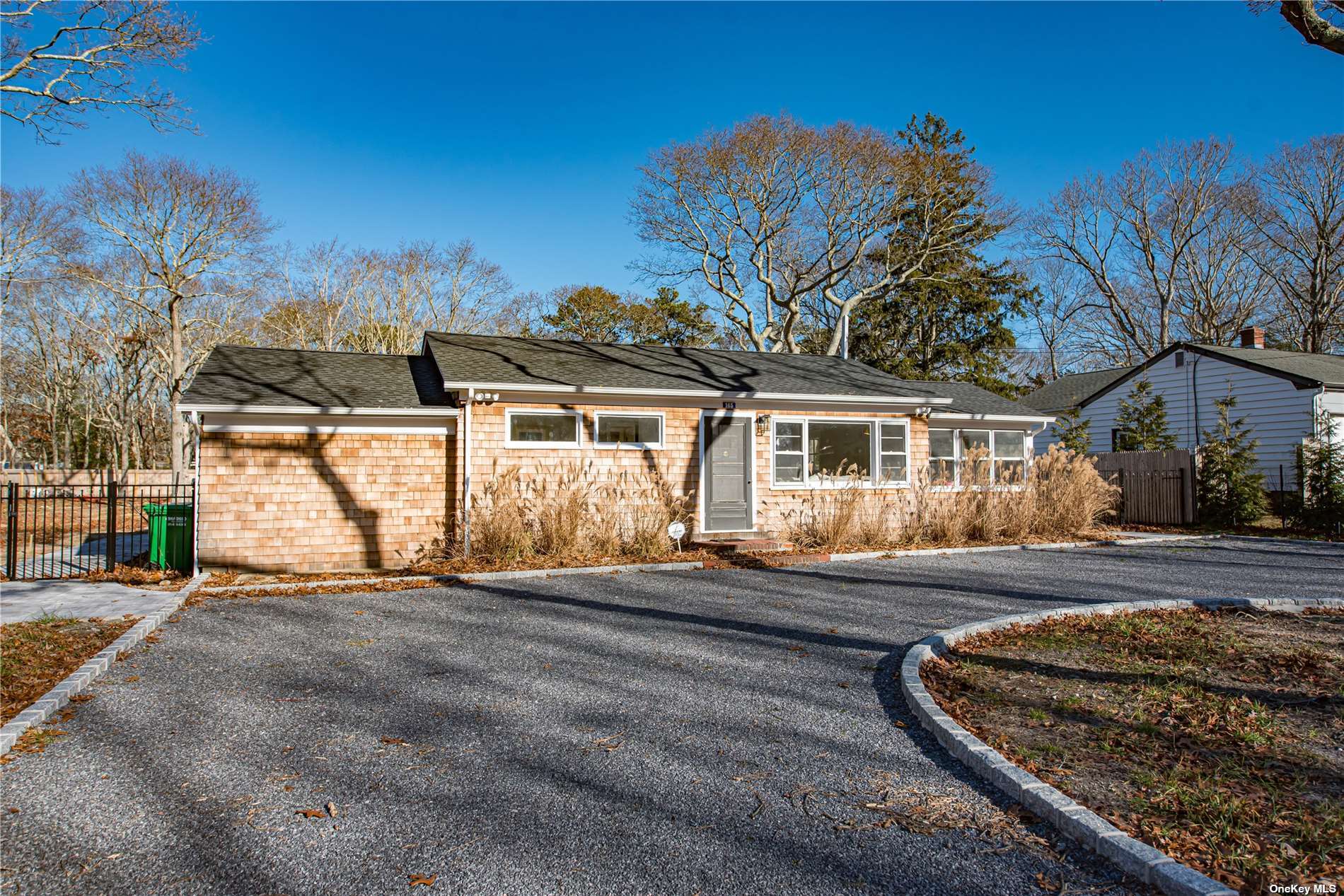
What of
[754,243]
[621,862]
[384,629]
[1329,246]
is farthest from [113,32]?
[1329,246]

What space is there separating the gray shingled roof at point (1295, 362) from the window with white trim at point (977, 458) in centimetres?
724

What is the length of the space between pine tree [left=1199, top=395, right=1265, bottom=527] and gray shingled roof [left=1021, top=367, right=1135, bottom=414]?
797 cm

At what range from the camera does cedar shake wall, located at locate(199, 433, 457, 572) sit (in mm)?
9914

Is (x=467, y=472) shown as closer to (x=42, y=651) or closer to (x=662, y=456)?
(x=662, y=456)

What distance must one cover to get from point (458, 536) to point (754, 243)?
1712 centimetres

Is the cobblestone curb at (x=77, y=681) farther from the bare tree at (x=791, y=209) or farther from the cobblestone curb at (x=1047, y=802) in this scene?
the bare tree at (x=791, y=209)

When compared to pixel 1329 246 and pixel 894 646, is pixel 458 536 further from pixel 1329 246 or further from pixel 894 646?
pixel 1329 246

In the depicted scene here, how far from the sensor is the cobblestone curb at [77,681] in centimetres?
409

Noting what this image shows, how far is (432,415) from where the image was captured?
10844 mm

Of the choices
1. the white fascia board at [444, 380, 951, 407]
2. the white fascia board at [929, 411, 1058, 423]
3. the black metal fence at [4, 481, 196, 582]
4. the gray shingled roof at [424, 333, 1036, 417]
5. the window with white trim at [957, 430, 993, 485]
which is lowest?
the black metal fence at [4, 481, 196, 582]

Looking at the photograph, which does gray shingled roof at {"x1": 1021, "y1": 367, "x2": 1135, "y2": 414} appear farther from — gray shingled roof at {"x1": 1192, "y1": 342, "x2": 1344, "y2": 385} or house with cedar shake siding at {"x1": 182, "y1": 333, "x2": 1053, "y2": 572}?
house with cedar shake siding at {"x1": 182, "y1": 333, "x2": 1053, "y2": 572}

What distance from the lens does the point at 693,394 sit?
12.3 m

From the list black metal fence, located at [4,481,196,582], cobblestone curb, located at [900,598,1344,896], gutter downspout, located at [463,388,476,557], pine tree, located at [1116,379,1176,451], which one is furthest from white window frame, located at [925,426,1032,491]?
black metal fence, located at [4,481,196,582]

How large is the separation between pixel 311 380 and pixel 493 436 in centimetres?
293
